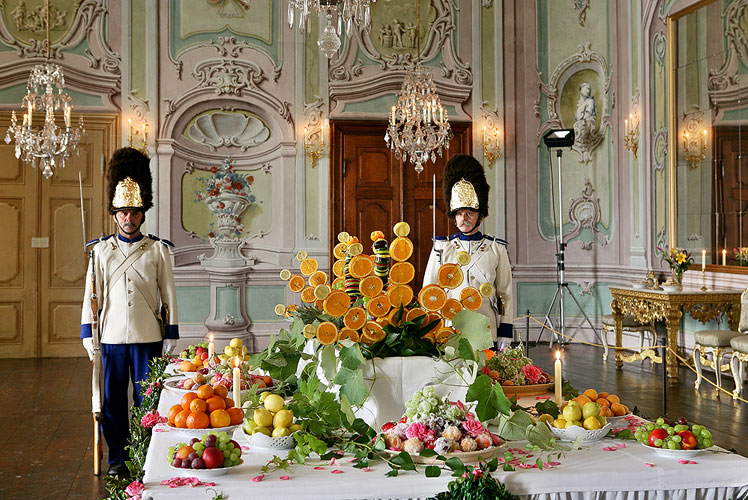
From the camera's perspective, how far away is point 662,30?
8.34 metres

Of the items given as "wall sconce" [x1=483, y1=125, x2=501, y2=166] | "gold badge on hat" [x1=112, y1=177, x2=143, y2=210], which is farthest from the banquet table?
"wall sconce" [x1=483, y1=125, x2=501, y2=166]

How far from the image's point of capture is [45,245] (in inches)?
350

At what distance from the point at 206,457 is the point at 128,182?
8.28ft

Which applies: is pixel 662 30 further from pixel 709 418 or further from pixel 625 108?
pixel 709 418

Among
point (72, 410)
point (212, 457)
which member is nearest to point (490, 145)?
point (72, 410)

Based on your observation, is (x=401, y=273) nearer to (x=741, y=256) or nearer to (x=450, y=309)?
(x=450, y=309)

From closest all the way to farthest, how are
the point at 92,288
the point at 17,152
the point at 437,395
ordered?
the point at 437,395, the point at 92,288, the point at 17,152

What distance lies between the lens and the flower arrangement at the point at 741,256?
7184 millimetres

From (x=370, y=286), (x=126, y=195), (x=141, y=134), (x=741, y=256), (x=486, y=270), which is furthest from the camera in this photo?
(x=141, y=134)

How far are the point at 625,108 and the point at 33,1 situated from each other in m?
7.04

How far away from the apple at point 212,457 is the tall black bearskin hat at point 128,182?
2.44 m

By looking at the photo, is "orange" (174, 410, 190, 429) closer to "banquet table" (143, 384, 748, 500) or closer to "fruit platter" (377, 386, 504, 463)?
"banquet table" (143, 384, 748, 500)

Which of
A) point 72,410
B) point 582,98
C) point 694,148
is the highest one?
point 582,98

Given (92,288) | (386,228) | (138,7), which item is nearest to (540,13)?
(386,228)
